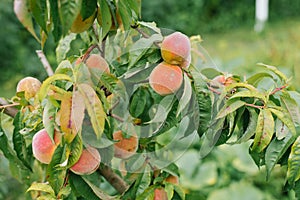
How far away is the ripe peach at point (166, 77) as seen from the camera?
69 centimetres

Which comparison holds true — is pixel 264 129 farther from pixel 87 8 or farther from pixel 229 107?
pixel 87 8

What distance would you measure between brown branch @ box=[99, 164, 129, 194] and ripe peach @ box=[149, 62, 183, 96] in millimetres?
237

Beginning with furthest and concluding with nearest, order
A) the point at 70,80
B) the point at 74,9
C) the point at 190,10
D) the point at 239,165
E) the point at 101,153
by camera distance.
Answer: the point at 190,10, the point at 239,165, the point at 101,153, the point at 70,80, the point at 74,9

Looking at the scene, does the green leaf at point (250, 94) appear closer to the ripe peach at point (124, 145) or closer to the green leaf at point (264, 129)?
the green leaf at point (264, 129)

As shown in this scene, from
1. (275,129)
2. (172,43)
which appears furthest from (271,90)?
(172,43)

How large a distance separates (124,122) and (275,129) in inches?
8.6

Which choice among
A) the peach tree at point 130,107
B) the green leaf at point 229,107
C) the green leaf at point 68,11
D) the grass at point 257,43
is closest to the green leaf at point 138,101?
the peach tree at point 130,107

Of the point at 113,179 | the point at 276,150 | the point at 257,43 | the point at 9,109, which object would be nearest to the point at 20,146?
the point at 9,109

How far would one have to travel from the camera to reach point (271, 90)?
29.9 inches

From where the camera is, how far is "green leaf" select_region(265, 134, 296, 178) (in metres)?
0.71

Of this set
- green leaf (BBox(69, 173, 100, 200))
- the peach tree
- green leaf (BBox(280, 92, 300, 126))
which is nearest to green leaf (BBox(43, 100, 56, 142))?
the peach tree

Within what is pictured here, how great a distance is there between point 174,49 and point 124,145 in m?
0.19

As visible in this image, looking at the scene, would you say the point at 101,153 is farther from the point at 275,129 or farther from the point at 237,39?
the point at 237,39

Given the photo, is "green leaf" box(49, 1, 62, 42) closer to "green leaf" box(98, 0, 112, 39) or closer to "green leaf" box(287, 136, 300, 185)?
"green leaf" box(98, 0, 112, 39)
